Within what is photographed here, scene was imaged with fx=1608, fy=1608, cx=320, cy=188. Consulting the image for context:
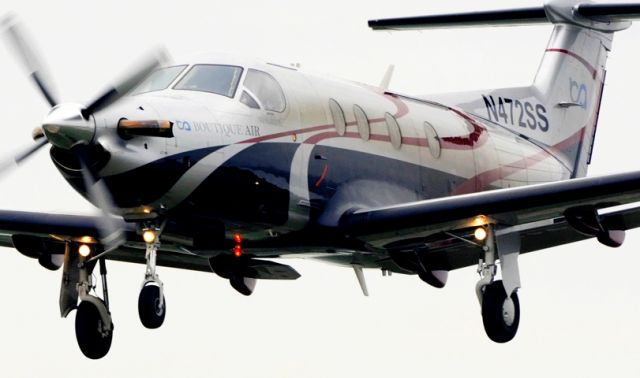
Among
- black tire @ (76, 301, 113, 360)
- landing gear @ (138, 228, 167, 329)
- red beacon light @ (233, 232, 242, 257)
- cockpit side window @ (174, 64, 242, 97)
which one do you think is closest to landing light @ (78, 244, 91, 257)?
black tire @ (76, 301, 113, 360)

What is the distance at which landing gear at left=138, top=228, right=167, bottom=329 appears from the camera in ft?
76.3

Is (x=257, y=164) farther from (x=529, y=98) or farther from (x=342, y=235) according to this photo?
(x=529, y=98)

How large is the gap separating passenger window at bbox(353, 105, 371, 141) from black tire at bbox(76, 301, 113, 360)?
5.11 metres

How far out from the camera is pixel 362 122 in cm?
2598

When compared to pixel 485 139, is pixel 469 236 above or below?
below

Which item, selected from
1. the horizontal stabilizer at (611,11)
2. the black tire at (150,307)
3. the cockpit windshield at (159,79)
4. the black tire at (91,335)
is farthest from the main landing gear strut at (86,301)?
the horizontal stabilizer at (611,11)

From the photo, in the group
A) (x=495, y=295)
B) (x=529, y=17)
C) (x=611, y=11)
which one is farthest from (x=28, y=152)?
(x=611, y=11)

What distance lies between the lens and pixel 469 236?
26031mm

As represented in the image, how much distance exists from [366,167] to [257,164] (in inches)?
101

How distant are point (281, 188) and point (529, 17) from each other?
32.3ft

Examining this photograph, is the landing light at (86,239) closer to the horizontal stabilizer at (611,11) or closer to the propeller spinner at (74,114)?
the propeller spinner at (74,114)

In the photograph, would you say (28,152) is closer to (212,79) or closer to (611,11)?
(212,79)

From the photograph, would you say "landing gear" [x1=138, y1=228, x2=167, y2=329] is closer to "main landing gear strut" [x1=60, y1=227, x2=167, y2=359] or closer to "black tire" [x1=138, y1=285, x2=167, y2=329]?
"black tire" [x1=138, y1=285, x2=167, y2=329]

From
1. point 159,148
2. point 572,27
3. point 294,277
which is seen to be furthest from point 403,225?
point 572,27
